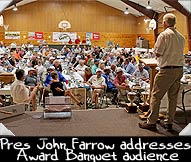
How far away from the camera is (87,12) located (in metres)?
19.3

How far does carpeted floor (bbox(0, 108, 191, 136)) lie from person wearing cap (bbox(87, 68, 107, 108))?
1.79 metres

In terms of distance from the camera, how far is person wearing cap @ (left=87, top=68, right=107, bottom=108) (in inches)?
247

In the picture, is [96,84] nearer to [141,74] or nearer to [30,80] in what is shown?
[141,74]

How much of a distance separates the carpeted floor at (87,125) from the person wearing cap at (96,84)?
1792mm

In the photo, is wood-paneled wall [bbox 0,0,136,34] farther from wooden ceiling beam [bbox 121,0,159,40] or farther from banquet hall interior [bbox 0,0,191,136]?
wooden ceiling beam [bbox 121,0,159,40]

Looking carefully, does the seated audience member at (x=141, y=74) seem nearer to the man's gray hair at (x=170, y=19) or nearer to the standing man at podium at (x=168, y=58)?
the standing man at podium at (x=168, y=58)

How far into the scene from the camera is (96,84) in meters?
6.44

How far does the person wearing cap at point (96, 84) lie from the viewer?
6.28 m

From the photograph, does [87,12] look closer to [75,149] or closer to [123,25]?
[123,25]

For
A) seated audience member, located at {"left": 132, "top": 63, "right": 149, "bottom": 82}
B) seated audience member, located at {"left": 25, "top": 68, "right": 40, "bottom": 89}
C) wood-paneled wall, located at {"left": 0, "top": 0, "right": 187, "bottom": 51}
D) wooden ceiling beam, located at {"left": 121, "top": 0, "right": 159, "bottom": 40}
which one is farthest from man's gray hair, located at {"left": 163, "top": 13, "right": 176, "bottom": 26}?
wood-paneled wall, located at {"left": 0, "top": 0, "right": 187, "bottom": 51}

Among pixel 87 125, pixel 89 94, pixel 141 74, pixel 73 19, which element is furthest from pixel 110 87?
pixel 73 19

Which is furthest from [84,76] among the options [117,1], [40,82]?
[117,1]

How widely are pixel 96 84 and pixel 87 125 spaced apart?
2.65m

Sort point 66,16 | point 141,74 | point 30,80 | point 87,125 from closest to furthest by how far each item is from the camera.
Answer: point 87,125
point 30,80
point 141,74
point 66,16
